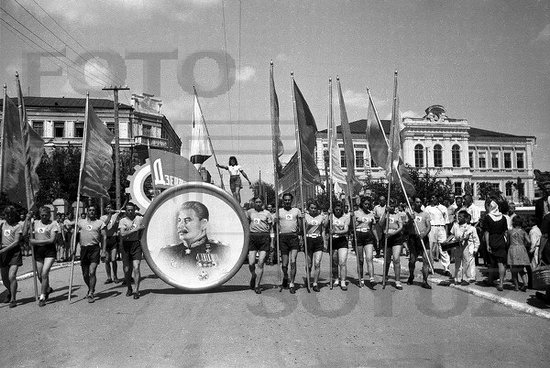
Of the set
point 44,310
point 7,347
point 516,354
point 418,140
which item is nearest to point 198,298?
point 44,310

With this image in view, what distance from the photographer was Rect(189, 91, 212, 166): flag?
11.2 m

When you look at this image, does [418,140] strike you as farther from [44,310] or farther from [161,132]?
[44,310]

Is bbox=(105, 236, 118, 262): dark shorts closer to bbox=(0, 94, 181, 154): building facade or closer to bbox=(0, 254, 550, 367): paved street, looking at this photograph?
bbox=(0, 254, 550, 367): paved street

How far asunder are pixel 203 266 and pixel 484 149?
7277 cm

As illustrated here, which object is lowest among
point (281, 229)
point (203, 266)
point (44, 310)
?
point (44, 310)

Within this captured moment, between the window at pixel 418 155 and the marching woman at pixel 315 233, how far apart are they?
59.4 metres

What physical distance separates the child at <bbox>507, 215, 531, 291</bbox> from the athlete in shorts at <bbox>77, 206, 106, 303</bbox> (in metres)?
8.15

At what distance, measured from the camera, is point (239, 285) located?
9.92m

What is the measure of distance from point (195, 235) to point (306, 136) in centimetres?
328

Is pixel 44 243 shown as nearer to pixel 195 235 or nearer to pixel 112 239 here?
pixel 112 239

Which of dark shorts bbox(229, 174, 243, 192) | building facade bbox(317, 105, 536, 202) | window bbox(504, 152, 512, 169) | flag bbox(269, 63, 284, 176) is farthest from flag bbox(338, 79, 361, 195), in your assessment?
window bbox(504, 152, 512, 169)

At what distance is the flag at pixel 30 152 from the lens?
920 centimetres

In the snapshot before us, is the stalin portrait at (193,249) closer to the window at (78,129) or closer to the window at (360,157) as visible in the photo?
the window at (78,129)

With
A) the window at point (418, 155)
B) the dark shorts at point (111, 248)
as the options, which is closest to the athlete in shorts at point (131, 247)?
the dark shorts at point (111, 248)
